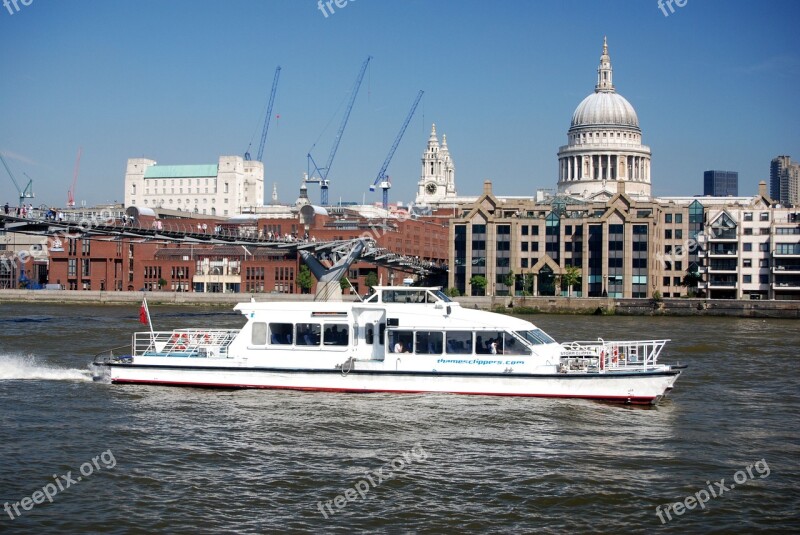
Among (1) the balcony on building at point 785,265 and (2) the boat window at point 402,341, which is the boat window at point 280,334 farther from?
(1) the balcony on building at point 785,265

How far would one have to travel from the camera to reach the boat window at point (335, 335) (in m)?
30.7

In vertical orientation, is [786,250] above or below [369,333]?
above

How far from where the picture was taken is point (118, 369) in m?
31.1

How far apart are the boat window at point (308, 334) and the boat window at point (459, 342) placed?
13.2 ft

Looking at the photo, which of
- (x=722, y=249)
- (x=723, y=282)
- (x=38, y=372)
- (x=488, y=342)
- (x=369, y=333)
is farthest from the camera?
(x=722, y=249)

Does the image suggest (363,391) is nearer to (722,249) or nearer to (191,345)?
(191,345)

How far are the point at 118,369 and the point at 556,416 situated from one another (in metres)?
13.6

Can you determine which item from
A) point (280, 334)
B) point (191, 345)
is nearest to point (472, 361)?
point (280, 334)

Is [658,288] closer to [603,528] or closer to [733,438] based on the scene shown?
[733,438]

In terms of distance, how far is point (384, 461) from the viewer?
2189 cm

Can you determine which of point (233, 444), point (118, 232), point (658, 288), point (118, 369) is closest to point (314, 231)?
point (658, 288)

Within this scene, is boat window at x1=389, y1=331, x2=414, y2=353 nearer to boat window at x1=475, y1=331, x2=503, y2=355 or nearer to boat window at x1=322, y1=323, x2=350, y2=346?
boat window at x1=322, y1=323, x2=350, y2=346

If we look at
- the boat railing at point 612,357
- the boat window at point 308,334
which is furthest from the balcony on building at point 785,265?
the boat window at point 308,334

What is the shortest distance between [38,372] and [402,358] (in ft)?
42.6
